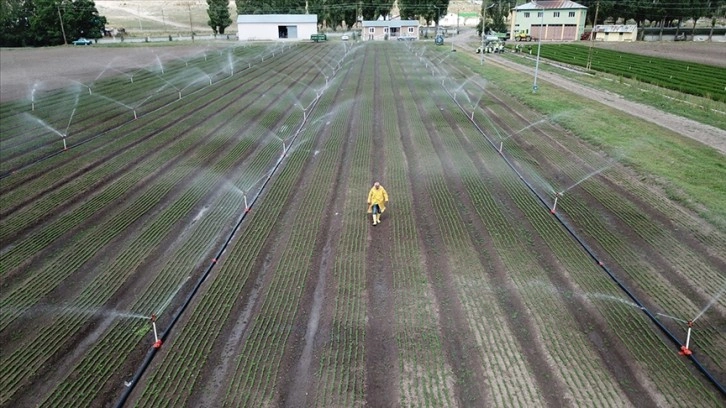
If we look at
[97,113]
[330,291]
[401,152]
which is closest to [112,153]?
[97,113]

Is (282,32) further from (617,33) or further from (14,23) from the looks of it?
(617,33)

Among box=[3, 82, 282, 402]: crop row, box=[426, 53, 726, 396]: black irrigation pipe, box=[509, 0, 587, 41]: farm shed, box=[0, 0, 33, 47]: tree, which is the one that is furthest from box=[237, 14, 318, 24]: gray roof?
box=[426, 53, 726, 396]: black irrigation pipe

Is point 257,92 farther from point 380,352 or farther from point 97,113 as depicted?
point 380,352

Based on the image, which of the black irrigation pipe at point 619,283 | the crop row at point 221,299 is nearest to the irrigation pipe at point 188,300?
the crop row at point 221,299

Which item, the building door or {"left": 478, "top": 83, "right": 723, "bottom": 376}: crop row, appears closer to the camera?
{"left": 478, "top": 83, "right": 723, "bottom": 376}: crop row

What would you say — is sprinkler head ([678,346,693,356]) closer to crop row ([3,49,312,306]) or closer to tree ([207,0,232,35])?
crop row ([3,49,312,306])

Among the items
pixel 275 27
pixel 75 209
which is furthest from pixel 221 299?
pixel 275 27

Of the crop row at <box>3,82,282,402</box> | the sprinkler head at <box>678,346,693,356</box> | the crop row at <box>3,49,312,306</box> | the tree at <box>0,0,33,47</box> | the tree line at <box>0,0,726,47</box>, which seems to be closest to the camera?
the sprinkler head at <box>678,346,693,356</box>
